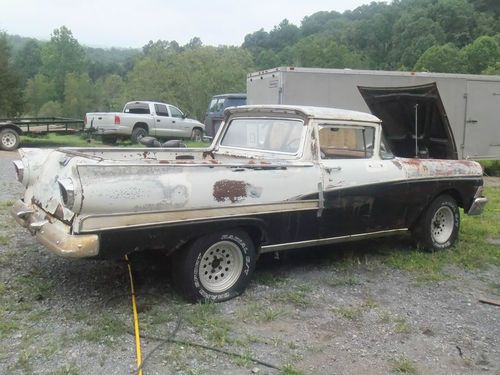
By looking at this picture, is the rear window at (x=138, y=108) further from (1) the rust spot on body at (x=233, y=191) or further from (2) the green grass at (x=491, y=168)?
(1) the rust spot on body at (x=233, y=191)

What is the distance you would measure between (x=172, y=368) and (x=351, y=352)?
1.23 meters

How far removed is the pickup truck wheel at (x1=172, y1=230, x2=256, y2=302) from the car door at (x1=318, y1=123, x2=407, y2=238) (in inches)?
36.4

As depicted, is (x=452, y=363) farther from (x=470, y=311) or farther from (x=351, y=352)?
(x=470, y=311)

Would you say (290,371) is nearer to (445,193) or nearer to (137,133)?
(445,193)

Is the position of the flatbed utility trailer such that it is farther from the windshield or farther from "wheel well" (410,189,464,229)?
"wheel well" (410,189,464,229)

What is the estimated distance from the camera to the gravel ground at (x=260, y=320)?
136 inches

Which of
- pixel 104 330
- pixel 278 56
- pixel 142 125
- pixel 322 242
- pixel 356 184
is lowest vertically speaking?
pixel 104 330

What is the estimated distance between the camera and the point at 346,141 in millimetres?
5492

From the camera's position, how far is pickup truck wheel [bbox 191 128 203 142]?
22422mm

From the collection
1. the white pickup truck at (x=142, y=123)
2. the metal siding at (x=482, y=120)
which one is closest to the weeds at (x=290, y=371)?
the metal siding at (x=482, y=120)

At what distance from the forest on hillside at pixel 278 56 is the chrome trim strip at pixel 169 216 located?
2186 centimetres

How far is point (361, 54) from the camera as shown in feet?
242

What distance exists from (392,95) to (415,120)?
51cm

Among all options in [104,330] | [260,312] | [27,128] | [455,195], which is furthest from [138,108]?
[104,330]
